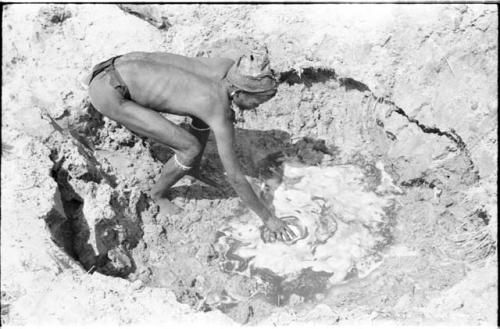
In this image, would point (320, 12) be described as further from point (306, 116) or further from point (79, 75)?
point (79, 75)

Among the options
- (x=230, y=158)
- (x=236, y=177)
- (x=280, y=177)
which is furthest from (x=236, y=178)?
(x=280, y=177)

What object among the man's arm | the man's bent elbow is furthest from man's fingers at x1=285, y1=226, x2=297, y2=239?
the man's bent elbow

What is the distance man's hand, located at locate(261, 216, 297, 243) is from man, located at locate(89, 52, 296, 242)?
114 mm

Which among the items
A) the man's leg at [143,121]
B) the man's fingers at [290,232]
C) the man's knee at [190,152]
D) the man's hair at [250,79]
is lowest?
the man's fingers at [290,232]

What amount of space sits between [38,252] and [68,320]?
0.45m

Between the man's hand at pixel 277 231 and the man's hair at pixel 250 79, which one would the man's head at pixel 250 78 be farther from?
the man's hand at pixel 277 231

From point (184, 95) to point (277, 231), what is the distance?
3.91 ft

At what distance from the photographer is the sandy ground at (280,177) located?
3943 mm

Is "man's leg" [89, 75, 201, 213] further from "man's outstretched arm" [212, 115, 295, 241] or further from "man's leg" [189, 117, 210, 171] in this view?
"man's outstretched arm" [212, 115, 295, 241]

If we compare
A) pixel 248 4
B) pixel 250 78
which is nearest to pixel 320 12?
pixel 248 4

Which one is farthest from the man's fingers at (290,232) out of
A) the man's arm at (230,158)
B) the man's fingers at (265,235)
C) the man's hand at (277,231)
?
the man's arm at (230,158)

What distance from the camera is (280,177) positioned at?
17.6 feet

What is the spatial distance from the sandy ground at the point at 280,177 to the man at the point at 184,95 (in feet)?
1.61

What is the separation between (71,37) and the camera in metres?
5.83
